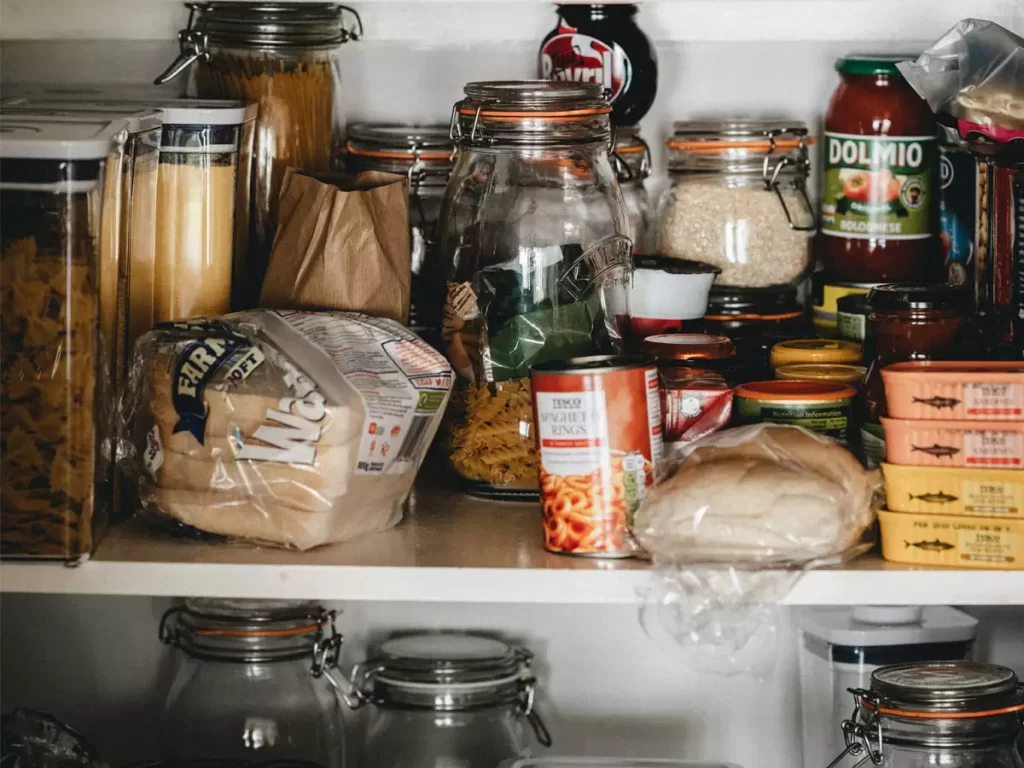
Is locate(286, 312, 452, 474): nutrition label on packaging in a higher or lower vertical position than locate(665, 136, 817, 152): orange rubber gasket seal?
lower

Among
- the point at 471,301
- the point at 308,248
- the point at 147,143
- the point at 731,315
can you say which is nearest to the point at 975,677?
the point at 731,315

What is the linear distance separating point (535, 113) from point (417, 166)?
0.20 metres

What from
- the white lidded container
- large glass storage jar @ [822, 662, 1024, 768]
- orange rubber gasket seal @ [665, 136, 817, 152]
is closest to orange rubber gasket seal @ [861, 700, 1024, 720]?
large glass storage jar @ [822, 662, 1024, 768]

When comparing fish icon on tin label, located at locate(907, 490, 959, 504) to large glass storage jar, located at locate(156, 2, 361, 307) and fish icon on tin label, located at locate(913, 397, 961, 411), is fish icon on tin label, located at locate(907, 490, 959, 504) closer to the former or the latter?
fish icon on tin label, located at locate(913, 397, 961, 411)

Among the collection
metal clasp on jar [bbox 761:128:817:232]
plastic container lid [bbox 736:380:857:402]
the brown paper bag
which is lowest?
plastic container lid [bbox 736:380:857:402]

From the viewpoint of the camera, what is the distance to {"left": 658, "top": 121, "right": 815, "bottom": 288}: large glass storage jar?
44.7 inches

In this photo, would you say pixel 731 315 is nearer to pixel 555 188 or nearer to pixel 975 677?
pixel 555 188

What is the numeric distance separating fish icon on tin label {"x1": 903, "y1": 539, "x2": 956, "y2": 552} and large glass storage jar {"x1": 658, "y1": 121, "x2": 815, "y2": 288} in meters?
0.34

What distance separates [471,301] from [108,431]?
30 centimetres

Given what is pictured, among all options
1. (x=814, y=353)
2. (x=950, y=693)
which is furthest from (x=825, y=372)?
(x=950, y=693)

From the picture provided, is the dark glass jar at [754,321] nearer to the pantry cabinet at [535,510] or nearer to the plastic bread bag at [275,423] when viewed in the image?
the pantry cabinet at [535,510]

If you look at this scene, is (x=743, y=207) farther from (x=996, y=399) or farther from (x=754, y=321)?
(x=996, y=399)

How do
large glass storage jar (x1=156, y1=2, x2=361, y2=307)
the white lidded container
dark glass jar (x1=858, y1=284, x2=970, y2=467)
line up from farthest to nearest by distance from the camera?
the white lidded container < large glass storage jar (x1=156, y1=2, x2=361, y2=307) < dark glass jar (x1=858, y1=284, x2=970, y2=467)

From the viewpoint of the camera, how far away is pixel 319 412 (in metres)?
0.85
